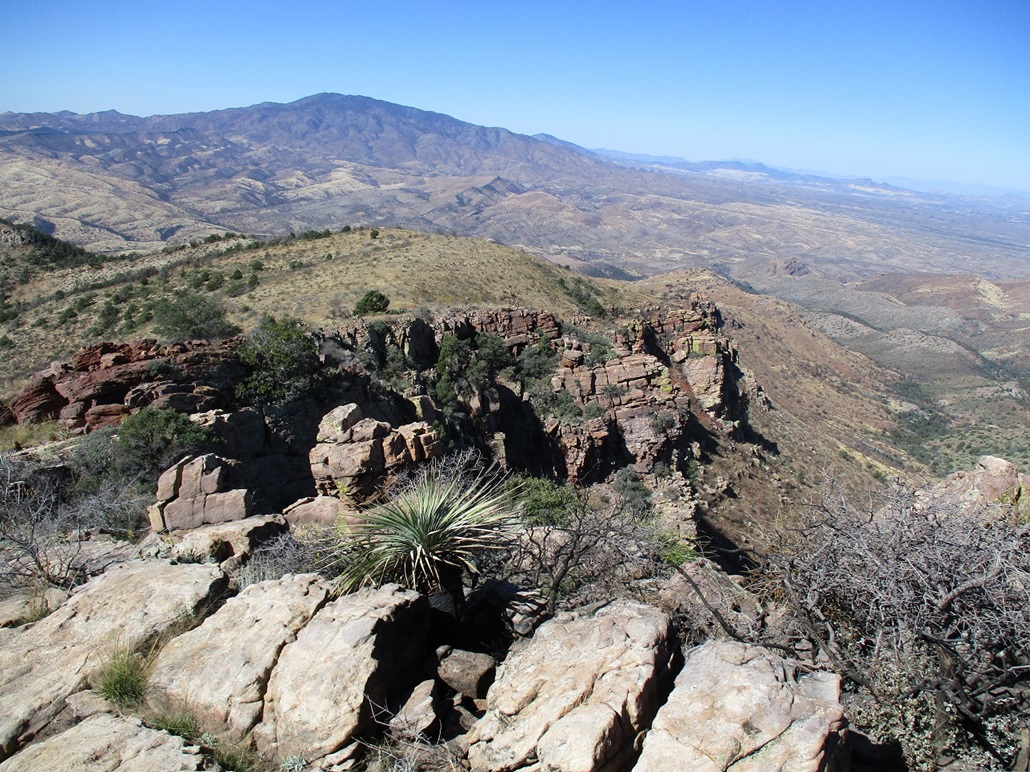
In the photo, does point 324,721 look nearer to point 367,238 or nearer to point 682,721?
point 682,721

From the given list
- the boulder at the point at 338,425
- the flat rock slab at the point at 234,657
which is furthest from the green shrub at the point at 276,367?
the flat rock slab at the point at 234,657

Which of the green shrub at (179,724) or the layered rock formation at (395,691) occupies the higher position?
the layered rock formation at (395,691)

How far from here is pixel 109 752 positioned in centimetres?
381

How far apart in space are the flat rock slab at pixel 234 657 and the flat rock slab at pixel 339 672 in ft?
0.41

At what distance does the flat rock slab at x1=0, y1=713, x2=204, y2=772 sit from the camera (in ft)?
12.2

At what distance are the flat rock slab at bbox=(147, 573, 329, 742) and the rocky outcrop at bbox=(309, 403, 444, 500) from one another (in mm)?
3759

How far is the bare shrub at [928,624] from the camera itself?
376 centimetres

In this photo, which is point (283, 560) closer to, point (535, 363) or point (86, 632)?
point (86, 632)

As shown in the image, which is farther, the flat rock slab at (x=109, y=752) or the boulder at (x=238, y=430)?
the boulder at (x=238, y=430)

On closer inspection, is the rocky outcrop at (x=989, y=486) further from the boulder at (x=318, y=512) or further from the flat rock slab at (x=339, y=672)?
the boulder at (x=318, y=512)

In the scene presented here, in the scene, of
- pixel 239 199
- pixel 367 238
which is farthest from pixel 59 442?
pixel 239 199

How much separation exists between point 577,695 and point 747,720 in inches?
38.6

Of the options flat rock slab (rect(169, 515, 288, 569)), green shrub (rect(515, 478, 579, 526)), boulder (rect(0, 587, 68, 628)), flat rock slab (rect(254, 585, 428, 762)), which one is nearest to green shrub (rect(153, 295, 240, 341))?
green shrub (rect(515, 478, 579, 526))

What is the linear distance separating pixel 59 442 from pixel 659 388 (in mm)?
17790
